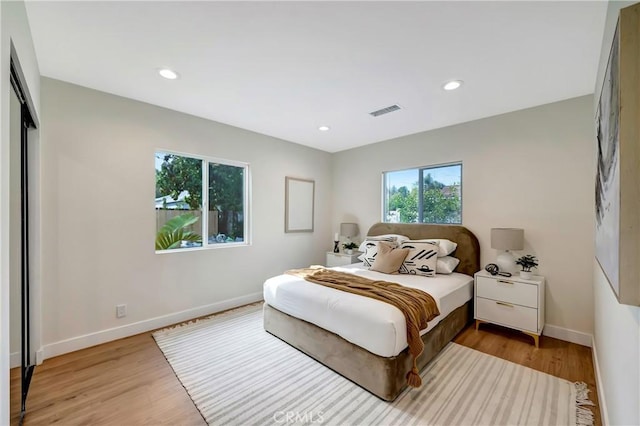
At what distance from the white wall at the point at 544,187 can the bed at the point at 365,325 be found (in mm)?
532

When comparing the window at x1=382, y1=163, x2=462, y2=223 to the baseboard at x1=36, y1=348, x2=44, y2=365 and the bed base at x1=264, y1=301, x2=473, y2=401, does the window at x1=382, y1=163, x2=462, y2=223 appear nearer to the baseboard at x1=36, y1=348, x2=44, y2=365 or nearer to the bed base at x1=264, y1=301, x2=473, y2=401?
the bed base at x1=264, y1=301, x2=473, y2=401

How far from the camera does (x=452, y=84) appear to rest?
2.48m

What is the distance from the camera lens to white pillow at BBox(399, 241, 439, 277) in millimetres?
3147

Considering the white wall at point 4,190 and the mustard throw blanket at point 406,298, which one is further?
the mustard throw blanket at point 406,298

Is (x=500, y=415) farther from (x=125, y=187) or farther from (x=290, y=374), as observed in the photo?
(x=125, y=187)

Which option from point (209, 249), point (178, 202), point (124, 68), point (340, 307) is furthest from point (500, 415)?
point (124, 68)

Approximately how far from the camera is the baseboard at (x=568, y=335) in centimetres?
268

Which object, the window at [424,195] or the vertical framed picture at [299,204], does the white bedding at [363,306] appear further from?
the vertical framed picture at [299,204]

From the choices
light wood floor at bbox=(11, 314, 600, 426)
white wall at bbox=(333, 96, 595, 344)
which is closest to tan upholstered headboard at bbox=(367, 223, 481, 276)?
white wall at bbox=(333, 96, 595, 344)

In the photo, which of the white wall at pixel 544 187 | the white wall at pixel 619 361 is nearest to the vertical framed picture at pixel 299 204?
the white wall at pixel 544 187

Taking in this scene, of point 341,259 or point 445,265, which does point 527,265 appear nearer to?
point 445,265

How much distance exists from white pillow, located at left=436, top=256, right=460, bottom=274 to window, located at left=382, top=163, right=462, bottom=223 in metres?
0.62

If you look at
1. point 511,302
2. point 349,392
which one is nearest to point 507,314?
point 511,302

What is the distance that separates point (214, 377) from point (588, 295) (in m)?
3.65
